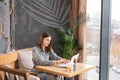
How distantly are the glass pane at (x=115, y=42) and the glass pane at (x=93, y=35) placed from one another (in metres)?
0.28

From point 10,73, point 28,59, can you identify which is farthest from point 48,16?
point 10,73

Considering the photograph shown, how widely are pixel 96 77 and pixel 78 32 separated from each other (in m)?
1.00

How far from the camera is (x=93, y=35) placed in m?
4.83

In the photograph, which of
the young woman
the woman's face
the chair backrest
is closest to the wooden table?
the young woman

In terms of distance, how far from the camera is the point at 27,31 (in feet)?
15.4

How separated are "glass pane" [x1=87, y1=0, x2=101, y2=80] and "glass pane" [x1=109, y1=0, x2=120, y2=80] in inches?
11.0

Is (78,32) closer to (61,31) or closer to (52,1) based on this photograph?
(61,31)

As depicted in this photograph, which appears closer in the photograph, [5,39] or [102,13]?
[5,39]

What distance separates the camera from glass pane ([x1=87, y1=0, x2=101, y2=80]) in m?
4.73

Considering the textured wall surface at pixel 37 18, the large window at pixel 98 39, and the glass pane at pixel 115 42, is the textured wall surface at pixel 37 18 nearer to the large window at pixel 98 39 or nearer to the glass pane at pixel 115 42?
the large window at pixel 98 39

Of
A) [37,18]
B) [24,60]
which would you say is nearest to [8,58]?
[24,60]

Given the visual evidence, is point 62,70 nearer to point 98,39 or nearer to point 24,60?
point 24,60

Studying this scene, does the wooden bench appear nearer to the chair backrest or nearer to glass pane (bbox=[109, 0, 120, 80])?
the chair backrest

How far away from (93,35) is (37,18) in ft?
3.89
